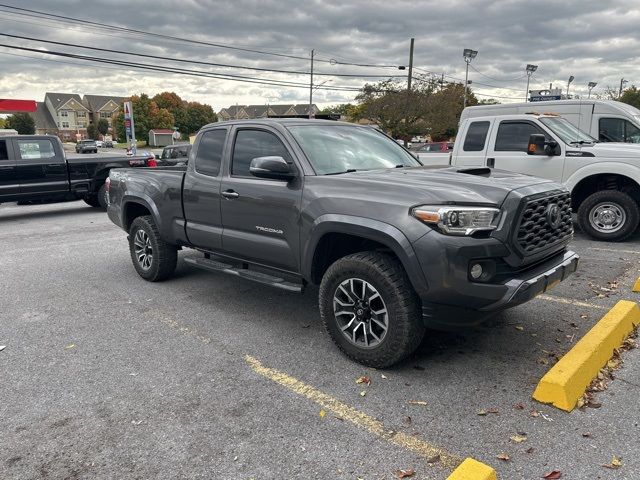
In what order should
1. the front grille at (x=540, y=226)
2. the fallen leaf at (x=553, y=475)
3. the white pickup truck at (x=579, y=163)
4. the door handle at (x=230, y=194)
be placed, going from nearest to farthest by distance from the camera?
the fallen leaf at (x=553, y=475) → the front grille at (x=540, y=226) → the door handle at (x=230, y=194) → the white pickup truck at (x=579, y=163)

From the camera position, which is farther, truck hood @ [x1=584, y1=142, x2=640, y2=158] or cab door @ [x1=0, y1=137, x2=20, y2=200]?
cab door @ [x1=0, y1=137, x2=20, y2=200]

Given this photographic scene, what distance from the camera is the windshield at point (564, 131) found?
26.2ft

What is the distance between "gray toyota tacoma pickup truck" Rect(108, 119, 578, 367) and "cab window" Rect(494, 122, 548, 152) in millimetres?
4087

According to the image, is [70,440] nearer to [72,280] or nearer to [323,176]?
[323,176]

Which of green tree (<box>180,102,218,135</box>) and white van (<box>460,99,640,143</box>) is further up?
green tree (<box>180,102,218,135</box>)

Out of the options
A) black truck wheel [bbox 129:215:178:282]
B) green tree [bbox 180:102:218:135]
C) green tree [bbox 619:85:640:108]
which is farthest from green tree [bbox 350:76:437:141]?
green tree [bbox 180:102:218:135]

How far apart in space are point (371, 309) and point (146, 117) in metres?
93.5

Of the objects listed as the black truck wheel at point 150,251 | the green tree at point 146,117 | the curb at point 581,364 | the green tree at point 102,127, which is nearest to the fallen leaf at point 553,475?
the curb at point 581,364

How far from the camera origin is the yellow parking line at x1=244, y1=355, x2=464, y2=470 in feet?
8.86

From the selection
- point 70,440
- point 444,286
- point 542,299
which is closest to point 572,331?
point 542,299

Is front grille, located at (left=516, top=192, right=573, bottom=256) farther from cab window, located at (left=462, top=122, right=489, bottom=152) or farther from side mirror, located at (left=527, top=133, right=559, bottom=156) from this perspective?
cab window, located at (left=462, top=122, right=489, bottom=152)

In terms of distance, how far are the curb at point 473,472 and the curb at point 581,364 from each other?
91 cm

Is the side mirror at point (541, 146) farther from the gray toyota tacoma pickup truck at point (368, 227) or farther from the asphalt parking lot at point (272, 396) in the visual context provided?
the gray toyota tacoma pickup truck at point (368, 227)

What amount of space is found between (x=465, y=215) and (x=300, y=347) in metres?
1.82
